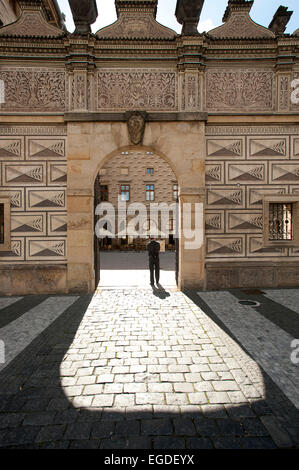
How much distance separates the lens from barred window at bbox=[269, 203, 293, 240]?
797cm

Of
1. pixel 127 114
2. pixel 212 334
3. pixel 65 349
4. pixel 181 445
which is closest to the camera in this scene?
pixel 181 445

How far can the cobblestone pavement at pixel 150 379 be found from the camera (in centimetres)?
221

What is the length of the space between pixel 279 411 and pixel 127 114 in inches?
304

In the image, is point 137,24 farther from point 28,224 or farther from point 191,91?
point 28,224

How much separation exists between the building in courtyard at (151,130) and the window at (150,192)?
65.2ft

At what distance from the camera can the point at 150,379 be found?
3.02 meters

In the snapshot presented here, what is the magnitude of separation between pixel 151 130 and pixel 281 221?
531 centimetres

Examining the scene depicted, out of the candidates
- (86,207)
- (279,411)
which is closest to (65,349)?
(279,411)

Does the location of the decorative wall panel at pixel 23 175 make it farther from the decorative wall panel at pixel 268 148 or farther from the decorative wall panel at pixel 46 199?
the decorative wall panel at pixel 268 148

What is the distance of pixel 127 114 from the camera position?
24.1 ft

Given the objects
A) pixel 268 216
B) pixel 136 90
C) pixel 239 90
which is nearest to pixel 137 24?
pixel 136 90

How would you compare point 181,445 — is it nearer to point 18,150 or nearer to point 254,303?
point 254,303

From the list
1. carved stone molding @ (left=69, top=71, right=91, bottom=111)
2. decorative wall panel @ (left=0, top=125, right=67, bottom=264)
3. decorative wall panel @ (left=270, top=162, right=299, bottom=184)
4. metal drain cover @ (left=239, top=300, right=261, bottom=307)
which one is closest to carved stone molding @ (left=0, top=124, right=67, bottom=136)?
decorative wall panel @ (left=0, top=125, right=67, bottom=264)

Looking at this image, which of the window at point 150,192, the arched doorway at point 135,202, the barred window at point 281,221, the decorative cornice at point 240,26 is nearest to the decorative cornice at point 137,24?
the decorative cornice at point 240,26
